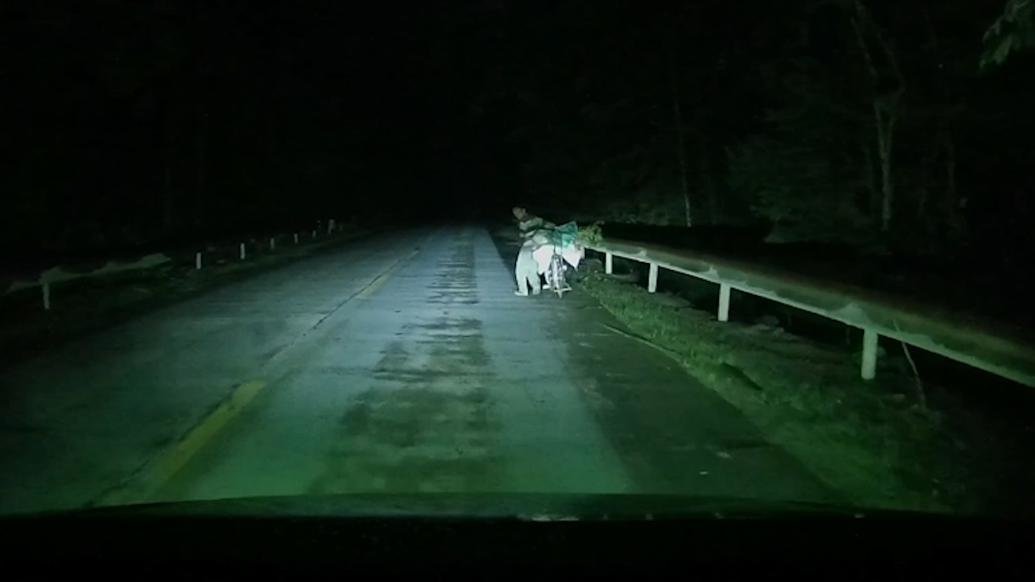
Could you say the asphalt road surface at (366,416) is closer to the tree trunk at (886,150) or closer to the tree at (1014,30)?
the tree at (1014,30)

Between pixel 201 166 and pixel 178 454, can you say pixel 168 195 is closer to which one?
pixel 201 166

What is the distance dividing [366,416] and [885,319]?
5.03m

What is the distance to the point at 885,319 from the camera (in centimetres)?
1051

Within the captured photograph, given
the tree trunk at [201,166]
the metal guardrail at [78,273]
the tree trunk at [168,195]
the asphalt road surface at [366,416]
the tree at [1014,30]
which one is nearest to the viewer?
the asphalt road surface at [366,416]

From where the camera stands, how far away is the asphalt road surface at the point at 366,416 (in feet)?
24.3

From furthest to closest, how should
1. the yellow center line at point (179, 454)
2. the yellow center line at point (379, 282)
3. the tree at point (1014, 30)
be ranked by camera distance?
1. the yellow center line at point (379, 282)
2. the tree at point (1014, 30)
3. the yellow center line at point (179, 454)

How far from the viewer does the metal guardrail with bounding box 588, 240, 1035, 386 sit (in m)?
8.27

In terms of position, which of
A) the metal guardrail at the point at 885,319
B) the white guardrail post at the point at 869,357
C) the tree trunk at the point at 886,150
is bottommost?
the white guardrail post at the point at 869,357

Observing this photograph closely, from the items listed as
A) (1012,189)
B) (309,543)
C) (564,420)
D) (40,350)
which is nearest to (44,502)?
(309,543)

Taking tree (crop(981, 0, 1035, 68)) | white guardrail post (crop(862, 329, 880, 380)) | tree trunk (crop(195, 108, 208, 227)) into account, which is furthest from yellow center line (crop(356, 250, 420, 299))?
tree trunk (crop(195, 108, 208, 227))

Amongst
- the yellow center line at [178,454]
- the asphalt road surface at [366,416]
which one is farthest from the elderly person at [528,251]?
the yellow center line at [178,454]

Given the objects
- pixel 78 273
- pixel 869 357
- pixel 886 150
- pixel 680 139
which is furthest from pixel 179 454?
pixel 680 139

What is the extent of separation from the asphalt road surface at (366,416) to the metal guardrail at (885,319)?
1.76 m

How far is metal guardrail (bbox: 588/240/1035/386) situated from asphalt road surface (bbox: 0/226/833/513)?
1757 millimetres
